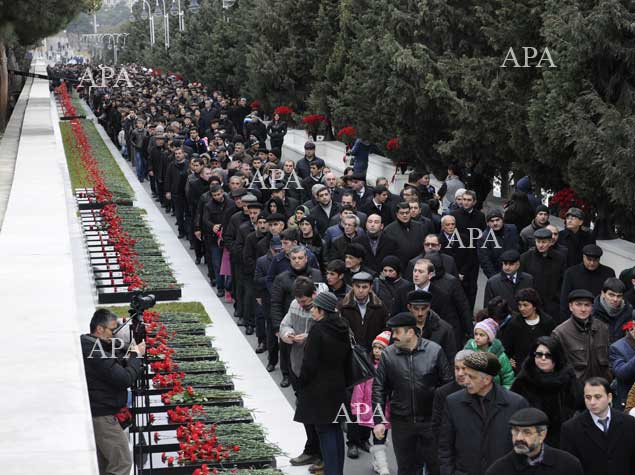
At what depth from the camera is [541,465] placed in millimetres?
7781

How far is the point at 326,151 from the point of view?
36156mm

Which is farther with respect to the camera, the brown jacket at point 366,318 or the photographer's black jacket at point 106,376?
the brown jacket at point 366,318

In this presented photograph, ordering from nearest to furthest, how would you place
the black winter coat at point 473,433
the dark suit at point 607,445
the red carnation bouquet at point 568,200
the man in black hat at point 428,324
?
the black winter coat at point 473,433 → the dark suit at point 607,445 → the man in black hat at point 428,324 → the red carnation bouquet at point 568,200

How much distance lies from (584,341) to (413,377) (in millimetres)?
1906

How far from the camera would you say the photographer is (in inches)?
408

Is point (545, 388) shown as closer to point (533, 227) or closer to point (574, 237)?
point (574, 237)

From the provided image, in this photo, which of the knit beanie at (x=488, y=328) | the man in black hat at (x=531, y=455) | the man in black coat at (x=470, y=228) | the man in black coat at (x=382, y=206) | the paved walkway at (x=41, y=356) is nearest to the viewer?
the man in black hat at (x=531, y=455)

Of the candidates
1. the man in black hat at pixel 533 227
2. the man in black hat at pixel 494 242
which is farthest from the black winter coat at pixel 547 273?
the man in black hat at pixel 533 227

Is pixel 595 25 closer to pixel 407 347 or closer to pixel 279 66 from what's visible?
pixel 407 347

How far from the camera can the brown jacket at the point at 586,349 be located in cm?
1115

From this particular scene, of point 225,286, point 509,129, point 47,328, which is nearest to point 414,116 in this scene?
point 509,129

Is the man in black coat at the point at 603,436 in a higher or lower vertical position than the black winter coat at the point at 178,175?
higher

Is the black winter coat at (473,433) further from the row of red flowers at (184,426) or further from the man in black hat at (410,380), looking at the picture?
the row of red flowers at (184,426)

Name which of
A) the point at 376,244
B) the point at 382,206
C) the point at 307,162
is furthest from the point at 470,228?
the point at 307,162
